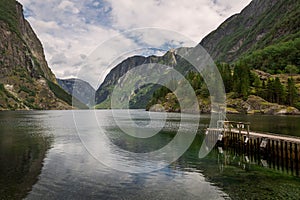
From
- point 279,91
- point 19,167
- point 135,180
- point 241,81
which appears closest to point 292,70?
point 279,91

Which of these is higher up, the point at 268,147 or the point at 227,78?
the point at 227,78

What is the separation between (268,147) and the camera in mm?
38781

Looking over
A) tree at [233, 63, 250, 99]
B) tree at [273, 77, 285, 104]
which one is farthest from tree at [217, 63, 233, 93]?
tree at [273, 77, 285, 104]

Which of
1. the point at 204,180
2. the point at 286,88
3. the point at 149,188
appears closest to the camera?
the point at 149,188

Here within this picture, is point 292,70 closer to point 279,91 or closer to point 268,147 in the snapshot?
point 279,91

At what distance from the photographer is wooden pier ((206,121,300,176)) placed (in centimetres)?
3341

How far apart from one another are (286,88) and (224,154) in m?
131

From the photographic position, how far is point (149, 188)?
24906mm

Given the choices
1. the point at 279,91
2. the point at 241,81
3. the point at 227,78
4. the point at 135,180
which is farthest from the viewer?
the point at 227,78

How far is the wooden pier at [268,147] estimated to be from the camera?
1315 inches

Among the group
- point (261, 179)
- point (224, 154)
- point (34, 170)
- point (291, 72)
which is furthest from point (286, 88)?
point (34, 170)

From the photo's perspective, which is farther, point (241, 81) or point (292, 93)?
point (241, 81)

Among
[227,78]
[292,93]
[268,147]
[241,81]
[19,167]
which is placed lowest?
[19,167]

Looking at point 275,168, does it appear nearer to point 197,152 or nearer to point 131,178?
point 197,152
